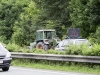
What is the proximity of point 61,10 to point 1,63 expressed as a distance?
36755mm

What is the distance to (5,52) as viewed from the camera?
1841 centimetres

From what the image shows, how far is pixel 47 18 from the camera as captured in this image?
187 feet

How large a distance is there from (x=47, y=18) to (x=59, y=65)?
3658 cm

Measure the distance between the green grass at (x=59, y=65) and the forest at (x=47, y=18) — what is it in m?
10.8

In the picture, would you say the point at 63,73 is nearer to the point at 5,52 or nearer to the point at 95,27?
the point at 5,52

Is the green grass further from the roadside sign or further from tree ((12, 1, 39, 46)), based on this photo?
tree ((12, 1, 39, 46))

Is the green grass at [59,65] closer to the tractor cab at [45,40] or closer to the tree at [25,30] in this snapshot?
the tractor cab at [45,40]

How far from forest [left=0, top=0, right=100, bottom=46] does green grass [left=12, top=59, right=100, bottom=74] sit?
35.3 feet

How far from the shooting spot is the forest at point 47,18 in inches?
1595

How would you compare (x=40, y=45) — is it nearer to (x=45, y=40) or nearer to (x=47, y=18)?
(x=45, y=40)

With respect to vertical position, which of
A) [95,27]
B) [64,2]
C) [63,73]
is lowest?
[63,73]

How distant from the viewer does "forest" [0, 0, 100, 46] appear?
40513mm

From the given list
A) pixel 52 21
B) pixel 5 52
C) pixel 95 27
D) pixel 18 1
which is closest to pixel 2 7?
pixel 18 1

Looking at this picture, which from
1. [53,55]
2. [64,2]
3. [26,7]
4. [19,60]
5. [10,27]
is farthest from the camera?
[26,7]
